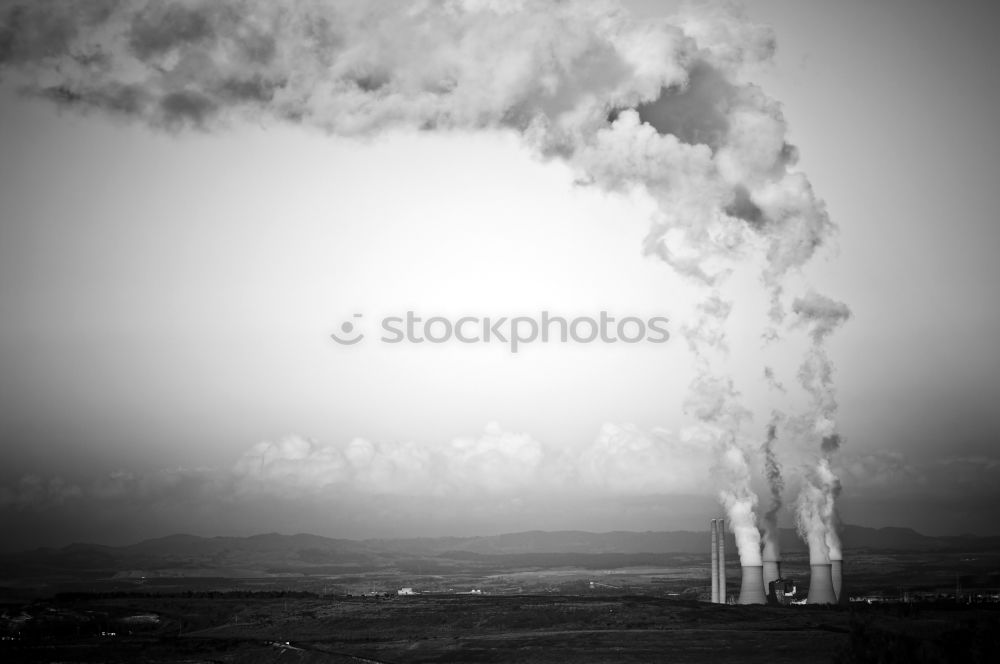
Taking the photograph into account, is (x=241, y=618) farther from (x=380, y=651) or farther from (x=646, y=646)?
(x=646, y=646)

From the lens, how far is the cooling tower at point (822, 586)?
545 feet

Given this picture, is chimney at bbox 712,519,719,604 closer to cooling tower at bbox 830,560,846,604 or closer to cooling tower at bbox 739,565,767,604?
cooling tower at bbox 739,565,767,604

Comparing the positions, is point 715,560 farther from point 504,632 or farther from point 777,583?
point 504,632

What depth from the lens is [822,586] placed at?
167 m

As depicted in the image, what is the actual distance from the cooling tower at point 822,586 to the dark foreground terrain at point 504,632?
25.1 feet

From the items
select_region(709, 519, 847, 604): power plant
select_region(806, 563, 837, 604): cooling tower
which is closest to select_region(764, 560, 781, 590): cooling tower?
select_region(709, 519, 847, 604): power plant

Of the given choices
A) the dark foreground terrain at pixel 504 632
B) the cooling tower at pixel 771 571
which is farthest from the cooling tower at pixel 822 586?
the dark foreground terrain at pixel 504 632

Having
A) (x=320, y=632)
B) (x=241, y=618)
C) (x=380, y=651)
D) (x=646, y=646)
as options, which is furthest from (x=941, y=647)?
(x=241, y=618)

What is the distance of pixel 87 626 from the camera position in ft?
596

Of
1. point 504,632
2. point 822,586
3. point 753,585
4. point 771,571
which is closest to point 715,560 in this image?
point 771,571

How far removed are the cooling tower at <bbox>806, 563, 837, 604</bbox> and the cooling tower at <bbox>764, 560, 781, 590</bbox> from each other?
23.0 ft

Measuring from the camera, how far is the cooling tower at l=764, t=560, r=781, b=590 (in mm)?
173625

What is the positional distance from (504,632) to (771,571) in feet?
176

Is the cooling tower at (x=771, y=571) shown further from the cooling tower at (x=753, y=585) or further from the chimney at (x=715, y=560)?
the chimney at (x=715, y=560)
